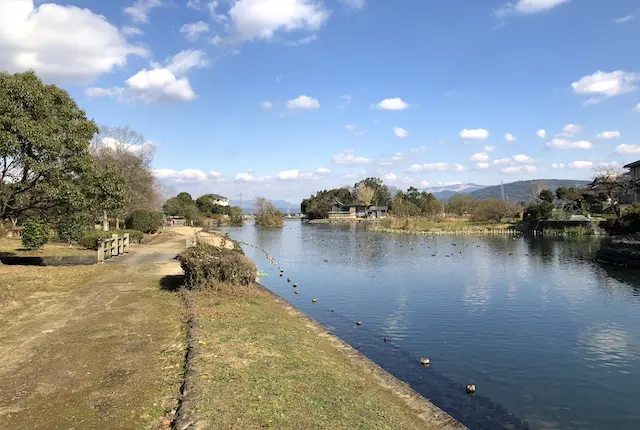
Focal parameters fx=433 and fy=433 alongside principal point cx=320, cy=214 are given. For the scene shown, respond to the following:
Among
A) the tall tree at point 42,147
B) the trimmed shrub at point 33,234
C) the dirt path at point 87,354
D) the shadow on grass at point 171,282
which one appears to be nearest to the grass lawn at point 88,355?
the dirt path at point 87,354

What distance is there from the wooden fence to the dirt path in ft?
22.7

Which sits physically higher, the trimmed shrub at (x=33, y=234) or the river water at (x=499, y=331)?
the trimmed shrub at (x=33, y=234)

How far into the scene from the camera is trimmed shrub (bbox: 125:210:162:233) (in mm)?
44312

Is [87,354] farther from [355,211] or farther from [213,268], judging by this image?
[355,211]

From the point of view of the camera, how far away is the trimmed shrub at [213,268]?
47.5 feet

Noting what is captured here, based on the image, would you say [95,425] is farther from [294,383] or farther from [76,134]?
[76,134]

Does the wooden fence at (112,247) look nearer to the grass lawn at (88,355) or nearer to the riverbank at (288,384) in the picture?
the grass lawn at (88,355)

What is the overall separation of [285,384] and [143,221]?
4156 centimetres

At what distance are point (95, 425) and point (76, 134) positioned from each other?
14318 millimetres

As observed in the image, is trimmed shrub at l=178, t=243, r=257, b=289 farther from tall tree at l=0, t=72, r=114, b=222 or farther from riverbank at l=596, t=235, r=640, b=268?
riverbank at l=596, t=235, r=640, b=268

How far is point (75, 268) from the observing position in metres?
19.4

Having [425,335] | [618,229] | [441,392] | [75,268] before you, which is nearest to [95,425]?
[441,392]

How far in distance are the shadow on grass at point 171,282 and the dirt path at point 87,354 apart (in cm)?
33

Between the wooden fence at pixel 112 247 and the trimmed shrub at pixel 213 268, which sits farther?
the wooden fence at pixel 112 247
